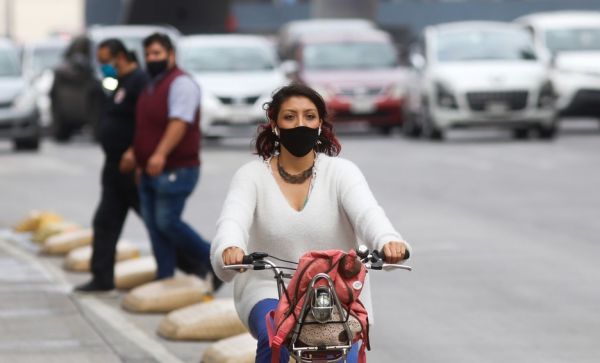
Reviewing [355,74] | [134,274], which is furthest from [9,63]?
[134,274]

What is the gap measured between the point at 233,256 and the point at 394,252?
0.51m

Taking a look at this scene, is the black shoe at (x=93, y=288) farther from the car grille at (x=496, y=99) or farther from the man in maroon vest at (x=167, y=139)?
the car grille at (x=496, y=99)

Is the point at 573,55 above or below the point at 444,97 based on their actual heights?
above

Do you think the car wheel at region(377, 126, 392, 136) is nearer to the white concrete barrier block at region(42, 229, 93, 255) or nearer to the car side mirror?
the car side mirror

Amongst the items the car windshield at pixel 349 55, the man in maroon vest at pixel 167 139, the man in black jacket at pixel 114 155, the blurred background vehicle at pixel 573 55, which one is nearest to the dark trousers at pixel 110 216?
the man in black jacket at pixel 114 155

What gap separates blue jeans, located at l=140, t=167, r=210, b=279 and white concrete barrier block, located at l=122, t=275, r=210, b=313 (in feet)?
0.78

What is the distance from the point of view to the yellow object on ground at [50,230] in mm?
15242

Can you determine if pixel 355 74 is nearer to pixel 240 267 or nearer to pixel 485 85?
pixel 485 85

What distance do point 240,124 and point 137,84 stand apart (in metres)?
16.1

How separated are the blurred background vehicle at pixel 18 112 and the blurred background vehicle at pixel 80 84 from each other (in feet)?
5.39

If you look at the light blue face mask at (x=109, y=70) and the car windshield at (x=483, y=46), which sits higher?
the light blue face mask at (x=109, y=70)

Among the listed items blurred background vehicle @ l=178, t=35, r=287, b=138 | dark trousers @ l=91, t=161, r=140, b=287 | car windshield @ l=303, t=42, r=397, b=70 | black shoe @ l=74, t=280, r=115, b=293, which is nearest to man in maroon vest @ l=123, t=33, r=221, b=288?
dark trousers @ l=91, t=161, r=140, b=287

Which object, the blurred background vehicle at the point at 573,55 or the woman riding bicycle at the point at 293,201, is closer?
the woman riding bicycle at the point at 293,201

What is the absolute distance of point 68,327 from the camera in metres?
10.4
